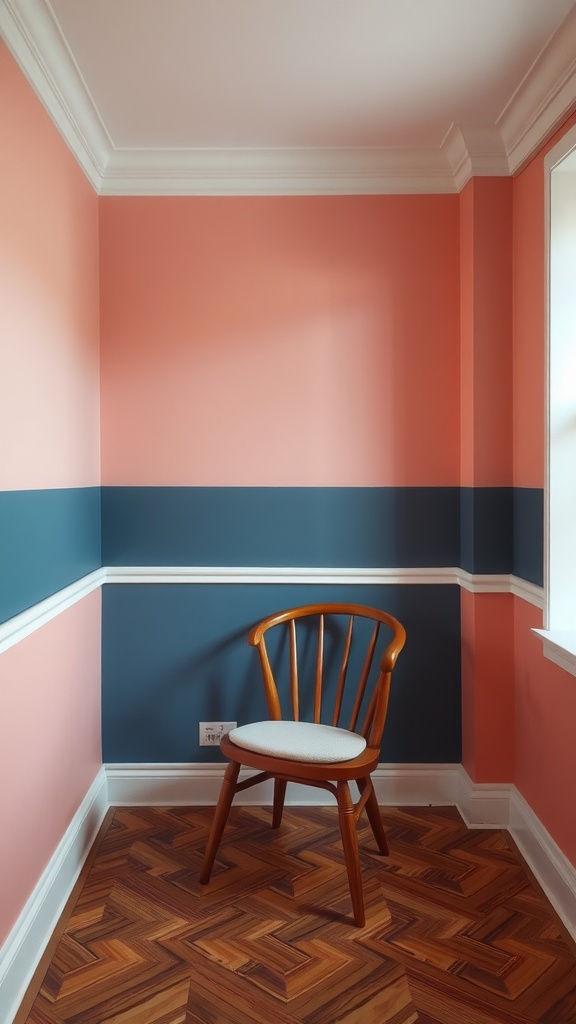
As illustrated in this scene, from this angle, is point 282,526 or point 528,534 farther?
point 282,526

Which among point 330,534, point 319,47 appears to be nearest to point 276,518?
point 330,534

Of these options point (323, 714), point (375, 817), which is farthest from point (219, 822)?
point (323, 714)

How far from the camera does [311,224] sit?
268cm

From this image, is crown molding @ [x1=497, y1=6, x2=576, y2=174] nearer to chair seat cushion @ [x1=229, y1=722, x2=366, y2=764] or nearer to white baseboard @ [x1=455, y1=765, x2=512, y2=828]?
chair seat cushion @ [x1=229, y1=722, x2=366, y2=764]

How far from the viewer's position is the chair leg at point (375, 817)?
2.28 m

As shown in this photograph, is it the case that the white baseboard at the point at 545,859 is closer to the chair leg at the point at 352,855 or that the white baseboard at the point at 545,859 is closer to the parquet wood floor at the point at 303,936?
the parquet wood floor at the point at 303,936

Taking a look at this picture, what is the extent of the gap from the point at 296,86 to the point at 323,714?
2.11m

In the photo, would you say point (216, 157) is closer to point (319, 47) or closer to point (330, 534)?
point (319, 47)

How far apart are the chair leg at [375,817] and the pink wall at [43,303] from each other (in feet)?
4.37

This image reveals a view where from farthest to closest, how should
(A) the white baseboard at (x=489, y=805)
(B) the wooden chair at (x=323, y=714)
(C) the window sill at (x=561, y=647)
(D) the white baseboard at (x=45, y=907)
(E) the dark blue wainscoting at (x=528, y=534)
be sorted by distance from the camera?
(A) the white baseboard at (x=489, y=805) → (E) the dark blue wainscoting at (x=528, y=534) → (B) the wooden chair at (x=323, y=714) → (C) the window sill at (x=561, y=647) → (D) the white baseboard at (x=45, y=907)

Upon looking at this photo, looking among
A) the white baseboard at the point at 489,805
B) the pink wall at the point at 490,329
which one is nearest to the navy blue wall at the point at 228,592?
the pink wall at the point at 490,329

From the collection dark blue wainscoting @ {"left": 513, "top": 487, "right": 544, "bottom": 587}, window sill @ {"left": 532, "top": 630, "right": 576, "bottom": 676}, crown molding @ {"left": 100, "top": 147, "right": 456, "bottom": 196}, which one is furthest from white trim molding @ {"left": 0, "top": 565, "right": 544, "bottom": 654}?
crown molding @ {"left": 100, "top": 147, "right": 456, "bottom": 196}

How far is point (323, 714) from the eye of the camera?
273 cm

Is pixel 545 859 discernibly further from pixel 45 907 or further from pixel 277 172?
pixel 277 172
